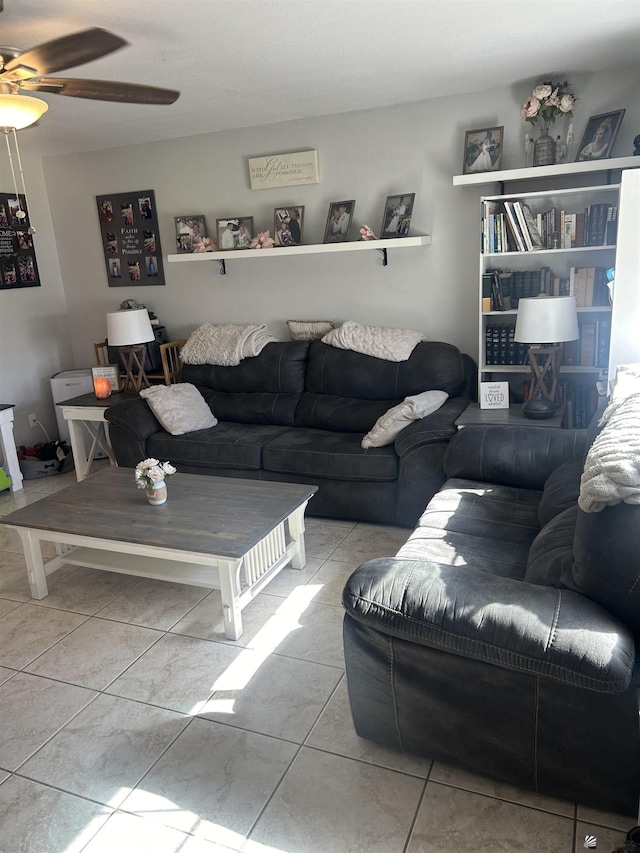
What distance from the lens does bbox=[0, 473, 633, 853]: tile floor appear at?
170 centimetres

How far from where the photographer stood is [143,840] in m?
1.72

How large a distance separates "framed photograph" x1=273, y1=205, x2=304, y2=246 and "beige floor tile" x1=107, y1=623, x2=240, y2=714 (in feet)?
9.01

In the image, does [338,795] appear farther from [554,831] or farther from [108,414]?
[108,414]

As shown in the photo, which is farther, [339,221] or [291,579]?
[339,221]

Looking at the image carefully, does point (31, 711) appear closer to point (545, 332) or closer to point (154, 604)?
point (154, 604)

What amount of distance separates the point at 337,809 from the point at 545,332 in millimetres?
2424

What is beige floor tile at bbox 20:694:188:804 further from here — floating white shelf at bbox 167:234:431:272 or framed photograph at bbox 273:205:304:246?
framed photograph at bbox 273:205:304:246

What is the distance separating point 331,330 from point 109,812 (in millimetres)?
3173

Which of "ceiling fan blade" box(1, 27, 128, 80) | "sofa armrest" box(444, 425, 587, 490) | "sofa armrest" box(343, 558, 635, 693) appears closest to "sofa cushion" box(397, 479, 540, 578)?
"sofa armrest" box(444, 425, 587, 490)

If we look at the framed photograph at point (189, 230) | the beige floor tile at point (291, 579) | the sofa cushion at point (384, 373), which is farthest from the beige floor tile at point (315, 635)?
the framed photograph at point (189, 230)

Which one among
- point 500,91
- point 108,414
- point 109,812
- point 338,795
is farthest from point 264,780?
point 500,91

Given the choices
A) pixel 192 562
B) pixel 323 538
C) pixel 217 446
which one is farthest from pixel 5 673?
pixel 217 446

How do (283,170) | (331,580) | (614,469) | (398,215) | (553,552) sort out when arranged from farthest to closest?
(283,170), (398,215), (331,580), (553,552), (614,469)

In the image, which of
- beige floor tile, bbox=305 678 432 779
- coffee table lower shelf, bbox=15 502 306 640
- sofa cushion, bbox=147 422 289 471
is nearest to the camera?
beige floor tile, bbox=305 678 432 779
